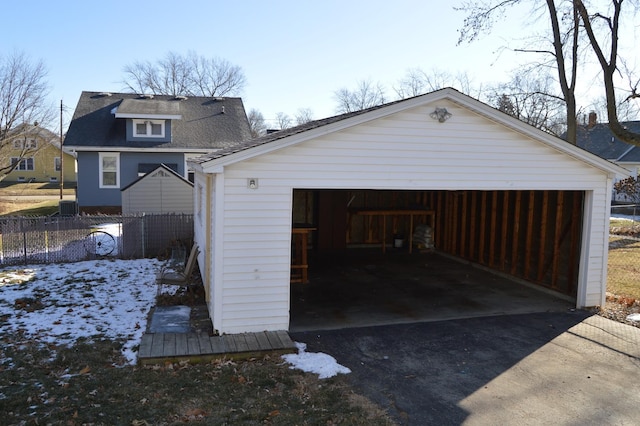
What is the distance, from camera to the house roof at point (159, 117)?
20.4m

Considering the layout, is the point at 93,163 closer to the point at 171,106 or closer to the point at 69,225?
the point at 171,106

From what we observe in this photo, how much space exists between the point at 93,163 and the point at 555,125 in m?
29.5

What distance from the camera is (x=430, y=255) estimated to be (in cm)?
1426

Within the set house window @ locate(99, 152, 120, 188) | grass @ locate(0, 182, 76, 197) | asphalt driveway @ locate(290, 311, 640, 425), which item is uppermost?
house window @ locate(99, 152, 120, 188)

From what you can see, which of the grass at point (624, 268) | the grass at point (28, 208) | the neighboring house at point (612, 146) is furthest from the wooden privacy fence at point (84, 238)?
the neighboring house at point (612, 146)

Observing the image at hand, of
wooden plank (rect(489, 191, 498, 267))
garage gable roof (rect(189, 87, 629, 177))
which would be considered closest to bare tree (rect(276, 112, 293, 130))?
wooden plank (rect(489, 191, 498, 267))

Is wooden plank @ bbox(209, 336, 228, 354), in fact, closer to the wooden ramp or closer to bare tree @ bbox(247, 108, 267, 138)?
Result: the wooden ramp

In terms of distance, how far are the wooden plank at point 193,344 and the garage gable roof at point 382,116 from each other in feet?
7.35

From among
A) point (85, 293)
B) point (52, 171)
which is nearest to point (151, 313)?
point (85, 293)

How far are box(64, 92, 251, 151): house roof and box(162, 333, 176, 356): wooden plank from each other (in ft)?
49.1

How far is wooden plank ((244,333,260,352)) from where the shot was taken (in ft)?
20.7

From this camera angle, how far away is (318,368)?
5934 millimetres


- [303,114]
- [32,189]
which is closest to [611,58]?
[32,189]

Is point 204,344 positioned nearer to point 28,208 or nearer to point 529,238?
point 529,238
